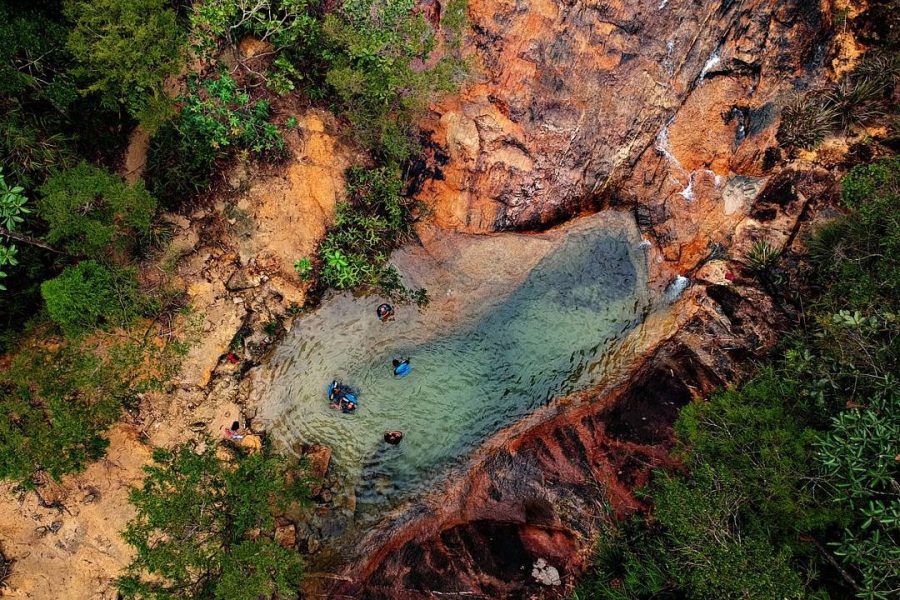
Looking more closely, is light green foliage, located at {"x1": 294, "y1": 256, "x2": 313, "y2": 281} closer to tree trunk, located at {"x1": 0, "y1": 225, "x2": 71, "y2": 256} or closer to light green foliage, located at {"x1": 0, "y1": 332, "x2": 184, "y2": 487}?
light green foliage, located at {"x1": 0, "y1": 332, "x2": 184, "y2": 487}

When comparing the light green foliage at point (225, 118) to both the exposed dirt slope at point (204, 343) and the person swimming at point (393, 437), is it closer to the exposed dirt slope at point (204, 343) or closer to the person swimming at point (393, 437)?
the exposed dirt slope at point (204, 343)

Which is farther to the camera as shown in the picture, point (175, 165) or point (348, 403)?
point (348, 403)

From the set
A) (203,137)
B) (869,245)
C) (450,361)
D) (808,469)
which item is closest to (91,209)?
(203,137)

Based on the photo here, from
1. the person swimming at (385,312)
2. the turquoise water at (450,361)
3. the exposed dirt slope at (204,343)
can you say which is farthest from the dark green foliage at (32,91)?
the person swimming at (385,312)

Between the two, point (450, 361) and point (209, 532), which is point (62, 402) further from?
point (450, 361)

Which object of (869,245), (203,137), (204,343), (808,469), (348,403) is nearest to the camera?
(808,469)

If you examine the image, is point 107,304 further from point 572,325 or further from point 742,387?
point 742,387

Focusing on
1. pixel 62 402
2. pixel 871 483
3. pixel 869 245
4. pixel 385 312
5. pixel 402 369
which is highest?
pixel 62 402
